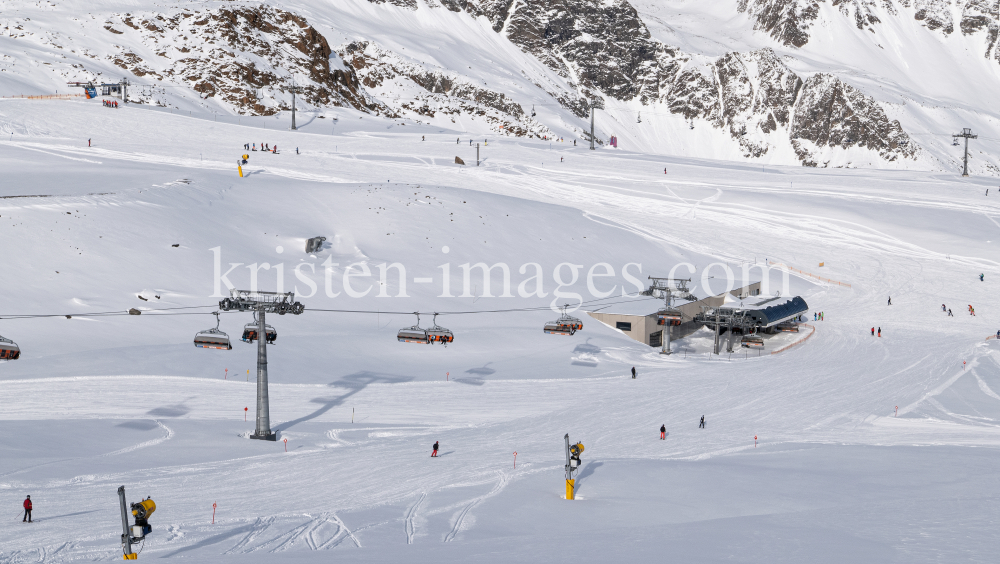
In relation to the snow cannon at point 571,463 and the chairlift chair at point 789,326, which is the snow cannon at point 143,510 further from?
the chairlift chair at point 789,326

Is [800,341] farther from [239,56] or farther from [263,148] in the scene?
[239,56]

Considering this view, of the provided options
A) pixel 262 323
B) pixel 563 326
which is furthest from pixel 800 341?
pixel 262 323

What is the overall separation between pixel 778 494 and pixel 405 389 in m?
17.6

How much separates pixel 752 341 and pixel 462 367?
59.7ft

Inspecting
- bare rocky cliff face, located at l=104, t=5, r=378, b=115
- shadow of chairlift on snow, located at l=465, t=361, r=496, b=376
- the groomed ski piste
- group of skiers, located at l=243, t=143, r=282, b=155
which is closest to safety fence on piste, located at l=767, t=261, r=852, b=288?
the groomed ski piste

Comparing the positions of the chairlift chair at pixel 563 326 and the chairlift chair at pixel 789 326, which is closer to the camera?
the chairlift chair at pixel 563 326

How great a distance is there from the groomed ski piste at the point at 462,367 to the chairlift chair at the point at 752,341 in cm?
82

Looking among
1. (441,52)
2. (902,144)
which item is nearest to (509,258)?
(441,52)

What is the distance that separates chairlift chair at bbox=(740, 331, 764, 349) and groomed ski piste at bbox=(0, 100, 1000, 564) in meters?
0.82

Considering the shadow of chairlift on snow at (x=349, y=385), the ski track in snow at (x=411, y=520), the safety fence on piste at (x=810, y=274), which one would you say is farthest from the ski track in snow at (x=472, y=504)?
the safety fence on piste at (x=810, y=274)

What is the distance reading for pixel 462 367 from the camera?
128 feet

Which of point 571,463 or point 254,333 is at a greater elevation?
point 254,333

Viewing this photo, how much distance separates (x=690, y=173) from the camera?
285 ft

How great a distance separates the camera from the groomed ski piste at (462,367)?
62.0 feet
